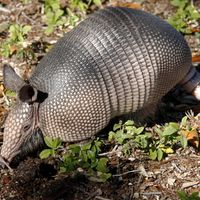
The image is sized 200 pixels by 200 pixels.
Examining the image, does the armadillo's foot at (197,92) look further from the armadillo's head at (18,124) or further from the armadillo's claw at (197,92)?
the armadillo's head at (18,124)

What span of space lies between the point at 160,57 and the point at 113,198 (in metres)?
1.38

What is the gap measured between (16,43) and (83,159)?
2.20 m

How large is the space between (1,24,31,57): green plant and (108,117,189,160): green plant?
1766mm

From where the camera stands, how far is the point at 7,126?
15.1 feet

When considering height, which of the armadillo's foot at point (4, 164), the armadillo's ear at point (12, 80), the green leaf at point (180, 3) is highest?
the armadillo's ear at point (12, 80)

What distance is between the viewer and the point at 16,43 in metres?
6.18

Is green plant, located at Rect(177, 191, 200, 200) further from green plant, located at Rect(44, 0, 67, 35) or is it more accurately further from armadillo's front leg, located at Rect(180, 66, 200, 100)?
green plant, located at Rect(44, 0, 67, 35)

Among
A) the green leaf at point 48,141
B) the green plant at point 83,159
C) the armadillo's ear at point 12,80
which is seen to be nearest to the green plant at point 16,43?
the armadillo's ear at point 12,80

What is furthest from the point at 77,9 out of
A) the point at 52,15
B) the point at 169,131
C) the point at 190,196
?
the point at 190,196

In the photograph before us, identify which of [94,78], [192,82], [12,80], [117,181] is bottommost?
[117,181]

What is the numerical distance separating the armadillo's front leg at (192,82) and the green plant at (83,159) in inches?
51.5

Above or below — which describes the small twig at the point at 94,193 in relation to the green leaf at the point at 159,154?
below

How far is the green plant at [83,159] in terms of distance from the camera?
174 inches

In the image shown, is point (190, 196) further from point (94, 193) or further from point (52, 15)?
point (52, 15)
